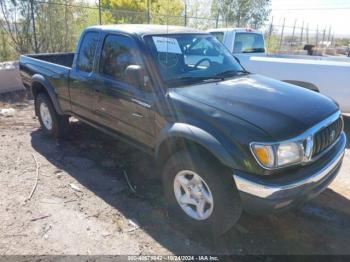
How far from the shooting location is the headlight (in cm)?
251

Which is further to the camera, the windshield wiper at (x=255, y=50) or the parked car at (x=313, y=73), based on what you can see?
the windshield wiper at (x=255, y=50)

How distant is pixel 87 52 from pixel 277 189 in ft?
10.0

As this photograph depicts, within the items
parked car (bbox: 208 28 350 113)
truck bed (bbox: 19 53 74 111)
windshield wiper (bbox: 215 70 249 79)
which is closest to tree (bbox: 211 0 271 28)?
parked car (bbox: 208 28 350 113)

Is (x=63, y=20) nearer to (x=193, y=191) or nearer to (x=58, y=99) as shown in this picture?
(x=58, y=99)

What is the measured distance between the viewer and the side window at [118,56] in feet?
11.7

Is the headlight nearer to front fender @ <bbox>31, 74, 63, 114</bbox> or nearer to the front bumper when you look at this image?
the front bumper

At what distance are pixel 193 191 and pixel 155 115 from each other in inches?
33.5

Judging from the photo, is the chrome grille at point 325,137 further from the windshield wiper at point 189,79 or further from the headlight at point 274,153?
the windshield wiper at point 189,79

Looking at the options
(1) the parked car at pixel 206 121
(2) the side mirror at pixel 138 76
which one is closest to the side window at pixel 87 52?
(1) the parked car at pixel 206 121

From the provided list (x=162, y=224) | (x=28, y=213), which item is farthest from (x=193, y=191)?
(x=28, y=213)

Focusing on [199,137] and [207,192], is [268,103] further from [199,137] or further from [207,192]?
[207,192]

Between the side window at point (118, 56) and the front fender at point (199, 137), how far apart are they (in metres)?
0.84

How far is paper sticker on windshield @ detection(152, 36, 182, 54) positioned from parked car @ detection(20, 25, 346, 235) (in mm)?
14

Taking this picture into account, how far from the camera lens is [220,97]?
9.86ft
